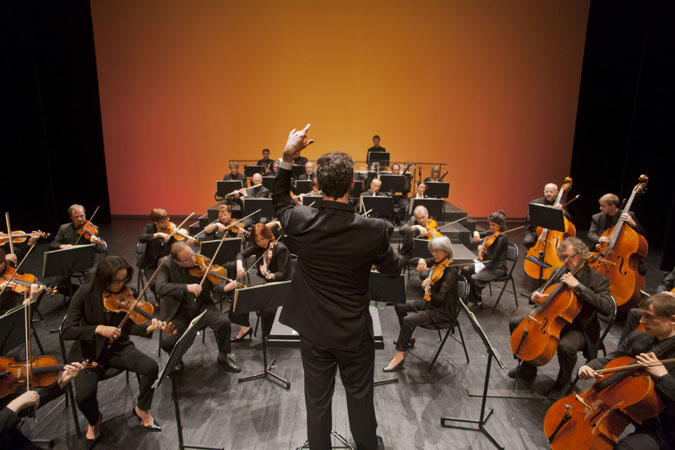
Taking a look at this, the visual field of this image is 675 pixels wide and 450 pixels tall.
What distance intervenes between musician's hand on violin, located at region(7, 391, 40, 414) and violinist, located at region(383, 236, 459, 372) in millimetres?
2578

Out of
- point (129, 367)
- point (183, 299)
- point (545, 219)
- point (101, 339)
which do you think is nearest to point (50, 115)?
point (183, 299)

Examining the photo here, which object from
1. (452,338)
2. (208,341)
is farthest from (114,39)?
(452,338)

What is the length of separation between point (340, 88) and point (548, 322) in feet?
24.8

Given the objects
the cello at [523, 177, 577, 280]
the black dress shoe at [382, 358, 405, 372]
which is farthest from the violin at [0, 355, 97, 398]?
the cello at [523, 177, 577, 280]

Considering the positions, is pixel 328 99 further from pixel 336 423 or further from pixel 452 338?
pixel 336 423

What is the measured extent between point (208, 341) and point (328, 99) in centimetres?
682

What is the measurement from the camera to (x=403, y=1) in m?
8.77

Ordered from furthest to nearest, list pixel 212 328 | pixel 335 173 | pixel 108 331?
pixel 212 328 → pixel 108 331 → pixel 335 173

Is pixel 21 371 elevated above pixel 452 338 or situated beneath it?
elevated above

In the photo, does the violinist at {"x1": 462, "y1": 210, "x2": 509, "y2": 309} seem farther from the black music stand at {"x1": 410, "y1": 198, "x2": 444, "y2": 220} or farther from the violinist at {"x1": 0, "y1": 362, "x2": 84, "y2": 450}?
the violinist at {"x1": 0, "y1": 362, "x2": 84, "y2": 450}

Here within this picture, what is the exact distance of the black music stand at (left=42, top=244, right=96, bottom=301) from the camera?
3.92 meters

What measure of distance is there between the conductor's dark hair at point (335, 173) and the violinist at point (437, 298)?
5.79 feet

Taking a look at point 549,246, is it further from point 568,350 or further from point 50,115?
point 50,115

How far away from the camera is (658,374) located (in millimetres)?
2094
